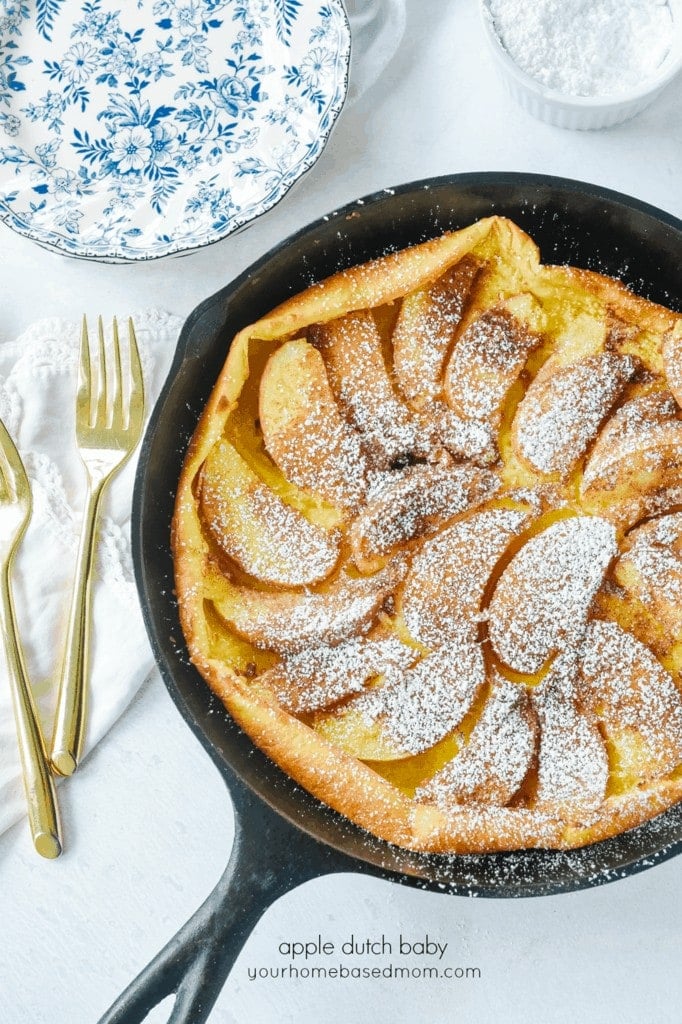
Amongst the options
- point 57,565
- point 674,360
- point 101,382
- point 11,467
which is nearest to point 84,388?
point 101,382

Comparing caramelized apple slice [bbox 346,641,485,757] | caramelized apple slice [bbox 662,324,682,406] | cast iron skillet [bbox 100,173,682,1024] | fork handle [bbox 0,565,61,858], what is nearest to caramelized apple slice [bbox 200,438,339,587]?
cast iron skillet [bbox 100,173,682,1024]

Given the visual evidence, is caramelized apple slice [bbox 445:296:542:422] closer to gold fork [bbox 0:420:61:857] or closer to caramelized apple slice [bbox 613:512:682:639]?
caramelized apple slice [bbox 613:512:682:639]

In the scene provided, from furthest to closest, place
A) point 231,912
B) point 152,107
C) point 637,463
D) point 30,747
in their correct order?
point 152,107
point 30,747
point 637,463
point 231,912

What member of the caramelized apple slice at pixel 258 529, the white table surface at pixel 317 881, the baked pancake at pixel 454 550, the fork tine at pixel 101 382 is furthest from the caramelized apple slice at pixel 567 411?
the fork tine at pixel 101 382

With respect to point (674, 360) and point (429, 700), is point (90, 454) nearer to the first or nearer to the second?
point (429, 700)

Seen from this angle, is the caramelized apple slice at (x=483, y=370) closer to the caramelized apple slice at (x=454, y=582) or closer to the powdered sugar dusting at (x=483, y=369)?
the powdered sugar dusting at (x=483, y=369)

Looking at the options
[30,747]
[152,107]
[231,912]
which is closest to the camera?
[231,912]

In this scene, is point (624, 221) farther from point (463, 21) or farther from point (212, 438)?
→ point (212, 438)

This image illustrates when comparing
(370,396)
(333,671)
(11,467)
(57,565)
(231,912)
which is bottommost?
(231,912)
